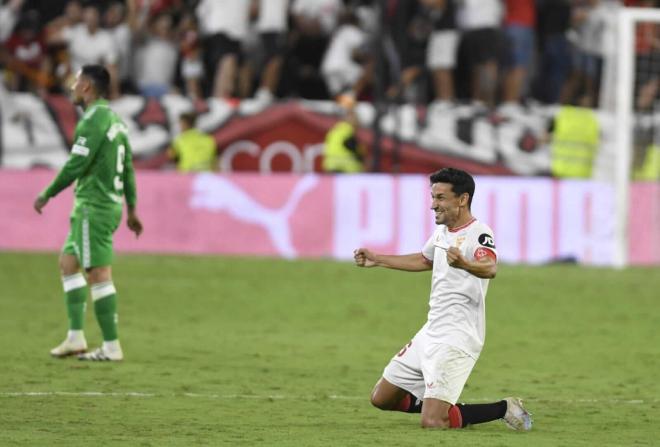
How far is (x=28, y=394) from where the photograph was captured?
9414 mm

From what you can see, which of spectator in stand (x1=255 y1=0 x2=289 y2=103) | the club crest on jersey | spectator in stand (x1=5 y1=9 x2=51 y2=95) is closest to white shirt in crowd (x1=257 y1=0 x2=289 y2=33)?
spectator in stand (x1=255 y1=0 x2=289 y2=103)

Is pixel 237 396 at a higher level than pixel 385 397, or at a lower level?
lower

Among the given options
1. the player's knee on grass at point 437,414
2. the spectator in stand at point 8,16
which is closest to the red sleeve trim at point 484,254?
the player's knee on grass at point 437,414

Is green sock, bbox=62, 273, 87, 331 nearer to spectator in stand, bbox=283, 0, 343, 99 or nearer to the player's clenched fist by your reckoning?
the player's clenched fist

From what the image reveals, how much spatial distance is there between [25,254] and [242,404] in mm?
10811

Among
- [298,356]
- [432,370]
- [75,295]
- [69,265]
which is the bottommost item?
[298,356]

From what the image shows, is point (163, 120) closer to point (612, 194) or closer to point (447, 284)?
point (612, 194)

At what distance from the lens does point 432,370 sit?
27.1ft

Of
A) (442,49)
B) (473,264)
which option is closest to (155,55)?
(442,49)

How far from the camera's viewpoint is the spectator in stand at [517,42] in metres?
21.9

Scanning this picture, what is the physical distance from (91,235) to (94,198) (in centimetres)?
29

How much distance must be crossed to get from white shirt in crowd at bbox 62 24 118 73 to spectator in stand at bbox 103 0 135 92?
0.15m

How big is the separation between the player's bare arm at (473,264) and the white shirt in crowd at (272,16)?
45.5ft

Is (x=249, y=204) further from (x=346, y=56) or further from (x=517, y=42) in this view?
(x=517, y=42)
